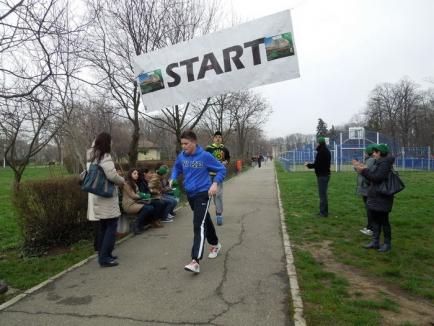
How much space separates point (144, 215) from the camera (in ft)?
25.0

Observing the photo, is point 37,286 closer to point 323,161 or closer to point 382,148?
point 382,148

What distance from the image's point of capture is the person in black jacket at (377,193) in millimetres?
5691

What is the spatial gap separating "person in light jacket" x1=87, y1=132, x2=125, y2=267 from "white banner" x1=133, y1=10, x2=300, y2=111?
0.86 m

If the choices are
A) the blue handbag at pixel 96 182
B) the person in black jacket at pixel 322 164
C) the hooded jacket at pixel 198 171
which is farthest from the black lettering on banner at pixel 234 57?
the person in black jacket at pixel 322 164

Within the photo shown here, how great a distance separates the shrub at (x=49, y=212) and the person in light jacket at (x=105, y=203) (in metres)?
1.40

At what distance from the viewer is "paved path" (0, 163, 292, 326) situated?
365cm

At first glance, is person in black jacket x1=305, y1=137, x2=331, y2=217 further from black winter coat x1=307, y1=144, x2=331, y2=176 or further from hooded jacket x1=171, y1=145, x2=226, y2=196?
hooded jacket x1=171, y1=145, x2=226, y2=196

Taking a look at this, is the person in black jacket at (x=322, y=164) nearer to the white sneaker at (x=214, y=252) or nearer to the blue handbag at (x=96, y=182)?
the white sneaker at (x=214, y=252)

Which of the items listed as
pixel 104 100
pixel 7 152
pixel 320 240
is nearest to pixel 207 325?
pixel 320 240

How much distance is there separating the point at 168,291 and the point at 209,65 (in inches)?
116

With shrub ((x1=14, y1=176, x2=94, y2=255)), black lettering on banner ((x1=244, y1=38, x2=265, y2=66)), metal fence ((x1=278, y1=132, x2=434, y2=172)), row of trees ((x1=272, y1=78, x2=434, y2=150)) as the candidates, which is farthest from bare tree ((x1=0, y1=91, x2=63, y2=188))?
row of trees ((x1=272, y1=78, x2=434, y2=150))

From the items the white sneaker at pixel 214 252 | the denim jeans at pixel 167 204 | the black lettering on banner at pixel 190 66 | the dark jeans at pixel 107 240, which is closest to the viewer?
the black lettering on banner at pixel 190 66

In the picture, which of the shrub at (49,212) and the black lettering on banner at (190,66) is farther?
the shrub at (49,212)

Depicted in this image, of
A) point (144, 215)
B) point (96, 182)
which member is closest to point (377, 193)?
point (96, 182)
